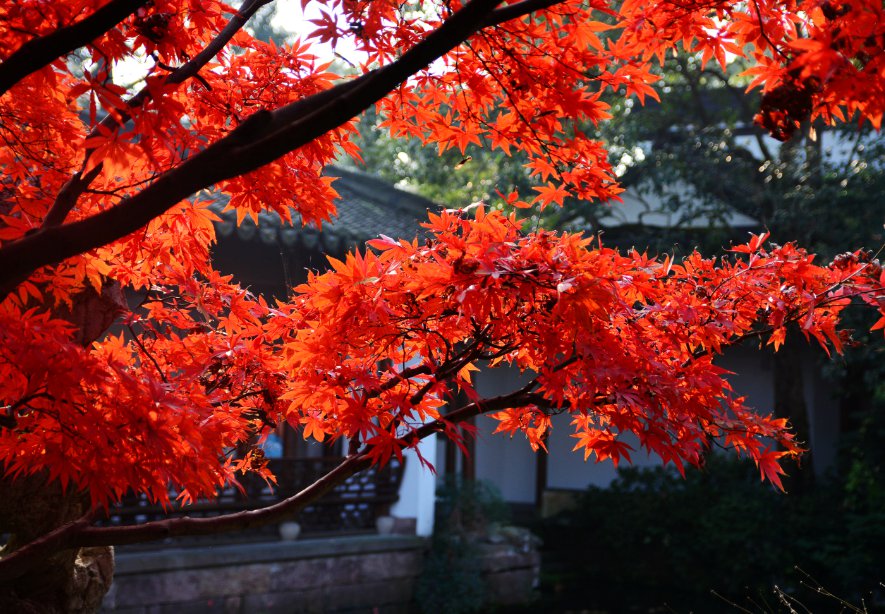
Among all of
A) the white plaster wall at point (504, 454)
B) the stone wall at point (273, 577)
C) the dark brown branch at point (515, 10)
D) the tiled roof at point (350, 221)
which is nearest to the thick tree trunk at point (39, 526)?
the tiled roof at point (350, 221)

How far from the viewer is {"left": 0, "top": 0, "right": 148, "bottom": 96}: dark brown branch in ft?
6.58

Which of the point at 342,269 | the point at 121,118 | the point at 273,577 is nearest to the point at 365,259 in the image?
the point at 342,269

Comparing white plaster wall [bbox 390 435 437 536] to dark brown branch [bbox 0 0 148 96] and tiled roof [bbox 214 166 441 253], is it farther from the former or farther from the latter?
dark brown branch [bbox 0 0 148 96]

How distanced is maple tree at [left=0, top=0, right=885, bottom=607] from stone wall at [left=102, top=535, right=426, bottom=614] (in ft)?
14.9

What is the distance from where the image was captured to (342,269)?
288cm

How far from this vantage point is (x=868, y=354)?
11039mm

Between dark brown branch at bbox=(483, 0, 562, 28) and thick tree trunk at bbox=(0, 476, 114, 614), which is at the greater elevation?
→ dark brown branch at bbox=(483, 0, 562, 28)

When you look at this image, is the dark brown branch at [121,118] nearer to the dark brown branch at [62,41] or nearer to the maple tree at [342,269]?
the maple tree at [342,269]

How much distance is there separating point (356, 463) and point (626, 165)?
428 inches

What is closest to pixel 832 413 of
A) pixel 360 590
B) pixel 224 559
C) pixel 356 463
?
pixel 360 590

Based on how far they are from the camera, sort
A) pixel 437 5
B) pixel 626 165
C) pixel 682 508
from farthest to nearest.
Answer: pixel 626 165
pixel 682 508
pixel 437 5

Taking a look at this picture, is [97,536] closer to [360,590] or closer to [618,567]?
[360,590]

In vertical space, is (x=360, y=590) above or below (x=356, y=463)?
below

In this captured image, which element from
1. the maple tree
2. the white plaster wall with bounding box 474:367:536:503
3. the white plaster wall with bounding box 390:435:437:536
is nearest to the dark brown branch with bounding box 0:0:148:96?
the maple tree
